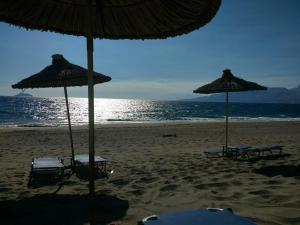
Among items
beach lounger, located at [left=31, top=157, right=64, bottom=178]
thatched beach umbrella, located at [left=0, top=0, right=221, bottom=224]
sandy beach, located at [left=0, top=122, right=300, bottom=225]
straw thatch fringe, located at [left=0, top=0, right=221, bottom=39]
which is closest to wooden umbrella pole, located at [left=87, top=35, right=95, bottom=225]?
thatched beach umbrella, located at [left=0, top=0, right=221, bottom=224]

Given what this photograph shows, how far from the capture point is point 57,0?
2943 mm

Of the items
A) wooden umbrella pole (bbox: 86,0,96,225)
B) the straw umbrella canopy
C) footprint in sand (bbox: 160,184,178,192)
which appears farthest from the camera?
the straw umbrella canopy

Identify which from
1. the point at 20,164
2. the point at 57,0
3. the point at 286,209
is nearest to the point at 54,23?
the point at 57,0

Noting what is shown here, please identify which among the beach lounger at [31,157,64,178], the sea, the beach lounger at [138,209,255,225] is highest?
the beach lounger at [138,209,255,225]

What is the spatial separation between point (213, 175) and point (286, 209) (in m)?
2.63

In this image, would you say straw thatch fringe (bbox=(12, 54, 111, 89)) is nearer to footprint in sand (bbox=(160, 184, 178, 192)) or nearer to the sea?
footprint in sand (bbox=(160, 184, 178, 192))

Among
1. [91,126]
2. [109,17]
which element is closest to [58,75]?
[109,17]

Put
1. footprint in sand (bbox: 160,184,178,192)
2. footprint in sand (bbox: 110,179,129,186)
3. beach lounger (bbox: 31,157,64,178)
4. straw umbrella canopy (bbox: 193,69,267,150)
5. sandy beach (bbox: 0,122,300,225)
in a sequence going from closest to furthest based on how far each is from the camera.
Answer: sandy beach (bbox: 0,122,300,225), footprint in sand (bbox: 160,184,178,192), footprint in sand (bbox: 110,179,129,186), beach lounger (bbox: 31,157,64,178), straw umbrella canopy (bbox: 193,69,267,150)

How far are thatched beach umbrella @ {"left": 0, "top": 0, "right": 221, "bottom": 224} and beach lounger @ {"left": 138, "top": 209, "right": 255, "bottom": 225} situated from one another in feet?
1.81

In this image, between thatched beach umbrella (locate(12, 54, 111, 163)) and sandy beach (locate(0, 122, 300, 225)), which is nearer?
sandy beach (locate(0, 122, 300, 225))

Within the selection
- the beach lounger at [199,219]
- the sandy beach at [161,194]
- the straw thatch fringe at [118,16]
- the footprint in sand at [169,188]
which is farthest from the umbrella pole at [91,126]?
the footprint in sand at [169,188]

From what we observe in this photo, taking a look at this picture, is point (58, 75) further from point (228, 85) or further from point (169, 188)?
point (228, 85)

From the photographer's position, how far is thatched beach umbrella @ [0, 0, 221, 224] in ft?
8.92

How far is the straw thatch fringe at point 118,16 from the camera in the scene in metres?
2.83
